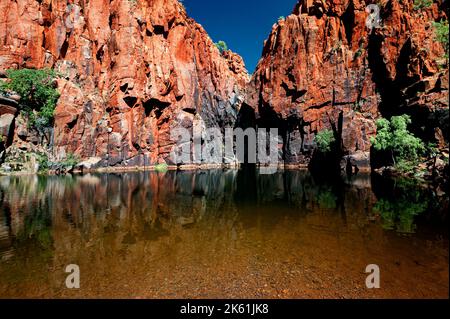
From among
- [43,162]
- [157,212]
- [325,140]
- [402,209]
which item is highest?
[325,140]

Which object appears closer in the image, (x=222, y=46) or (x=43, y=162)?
(x=43, y=162)

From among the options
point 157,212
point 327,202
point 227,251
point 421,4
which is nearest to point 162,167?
point 157,212

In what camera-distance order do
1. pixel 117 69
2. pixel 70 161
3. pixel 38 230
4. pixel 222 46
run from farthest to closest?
pixel 222 46 → pixel 117 69 → pixel 70 161 → pixel 38 230

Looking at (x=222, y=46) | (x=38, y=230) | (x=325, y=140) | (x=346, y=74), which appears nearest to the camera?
(x=38, y=230)

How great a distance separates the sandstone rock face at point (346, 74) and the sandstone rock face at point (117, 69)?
21479mm

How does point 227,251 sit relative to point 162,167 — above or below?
below

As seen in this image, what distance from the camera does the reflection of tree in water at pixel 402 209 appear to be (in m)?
12.1

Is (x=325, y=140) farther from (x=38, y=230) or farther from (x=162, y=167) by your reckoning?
(x=38, y=230)

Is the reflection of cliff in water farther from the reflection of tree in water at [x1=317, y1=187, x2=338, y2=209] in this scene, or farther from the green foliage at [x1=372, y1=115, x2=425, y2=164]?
the green foliage at [x1=372, y1=115, x2=425, y2=164]

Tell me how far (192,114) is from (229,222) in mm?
65470

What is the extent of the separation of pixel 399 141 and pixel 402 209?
1039 inches

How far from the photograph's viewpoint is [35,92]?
4931 cm

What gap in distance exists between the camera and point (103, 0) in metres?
65.2

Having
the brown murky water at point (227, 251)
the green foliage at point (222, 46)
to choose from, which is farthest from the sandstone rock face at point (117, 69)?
the brown murky water at point (227, 251)
